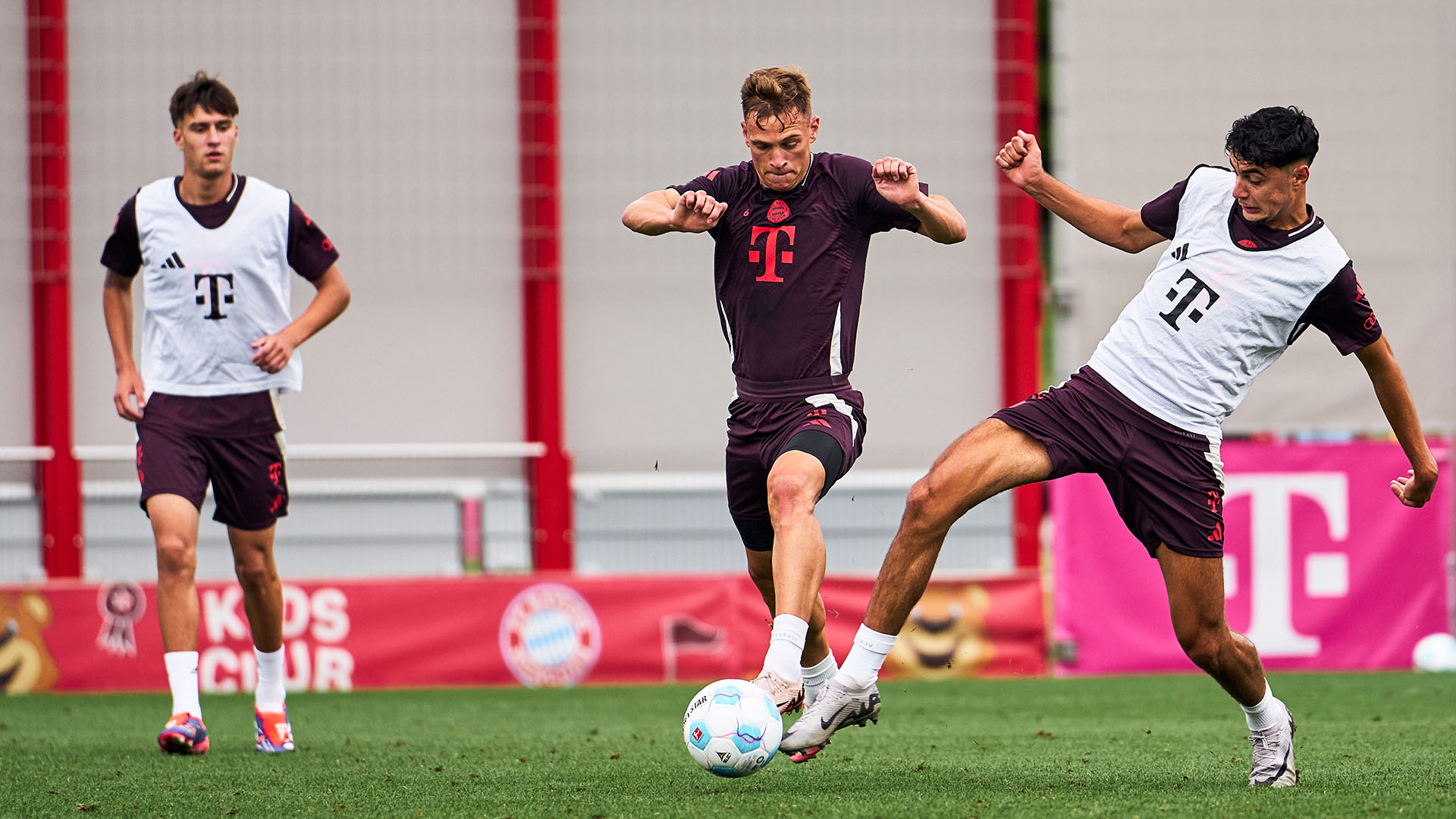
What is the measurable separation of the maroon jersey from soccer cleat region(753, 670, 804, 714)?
3.44 feet

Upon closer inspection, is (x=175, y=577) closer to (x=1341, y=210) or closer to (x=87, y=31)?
(x=87, y=31)

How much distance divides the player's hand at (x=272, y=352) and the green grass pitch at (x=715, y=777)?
4.47ft

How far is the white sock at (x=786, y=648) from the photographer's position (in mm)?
4355

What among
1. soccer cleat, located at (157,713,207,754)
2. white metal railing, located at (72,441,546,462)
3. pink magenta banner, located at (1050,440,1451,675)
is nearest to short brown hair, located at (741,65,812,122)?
soccer cleat, located at (157,713,207,754)

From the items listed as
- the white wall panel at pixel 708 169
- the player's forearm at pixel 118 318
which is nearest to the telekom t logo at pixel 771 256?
the player's forearm at pixel 118 318

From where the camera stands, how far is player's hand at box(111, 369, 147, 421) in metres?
5.90

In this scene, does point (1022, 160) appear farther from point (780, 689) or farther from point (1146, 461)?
point (780, 689)

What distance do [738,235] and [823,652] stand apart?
→ 1389mm

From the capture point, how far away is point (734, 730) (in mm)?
4145

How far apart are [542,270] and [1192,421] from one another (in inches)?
256

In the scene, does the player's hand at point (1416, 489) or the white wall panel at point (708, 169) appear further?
the white wall panel at point (708, 169)

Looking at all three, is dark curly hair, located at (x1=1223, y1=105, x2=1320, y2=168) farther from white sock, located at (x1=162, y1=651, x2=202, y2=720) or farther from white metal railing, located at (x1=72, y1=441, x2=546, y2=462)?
white metal railing, located at (x1=72, y1=441, x2=546, y2=462)

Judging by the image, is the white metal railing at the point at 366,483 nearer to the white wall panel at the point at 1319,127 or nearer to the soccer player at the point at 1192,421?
the white wall panel at the point at 1319,127

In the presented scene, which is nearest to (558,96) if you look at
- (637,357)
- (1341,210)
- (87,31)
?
(637,357)
